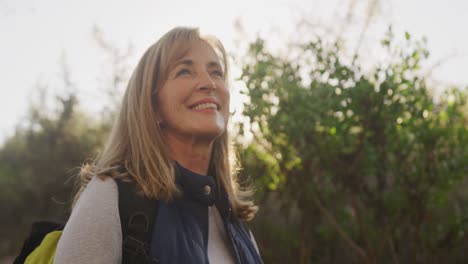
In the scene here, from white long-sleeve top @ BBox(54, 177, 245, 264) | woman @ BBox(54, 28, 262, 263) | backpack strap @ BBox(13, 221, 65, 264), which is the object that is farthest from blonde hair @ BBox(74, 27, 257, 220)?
backpack strap @ BBox(13, 221, 65, 264)

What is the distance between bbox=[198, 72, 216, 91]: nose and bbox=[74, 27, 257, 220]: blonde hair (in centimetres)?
16

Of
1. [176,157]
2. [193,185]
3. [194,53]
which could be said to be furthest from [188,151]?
[194,53]

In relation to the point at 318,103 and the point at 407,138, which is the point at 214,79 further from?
the point at 407,138

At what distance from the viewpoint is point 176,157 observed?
221 centimetres

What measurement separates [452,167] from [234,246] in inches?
148

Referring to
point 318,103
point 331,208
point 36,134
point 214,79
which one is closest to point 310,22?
point 318,103

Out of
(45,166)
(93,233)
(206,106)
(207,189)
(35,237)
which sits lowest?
(45,166)

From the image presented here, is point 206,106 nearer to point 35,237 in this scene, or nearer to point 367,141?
point 35,237

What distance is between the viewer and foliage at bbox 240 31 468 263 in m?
4.66

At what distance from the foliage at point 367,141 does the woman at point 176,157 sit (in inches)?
93.6

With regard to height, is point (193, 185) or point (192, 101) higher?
point (192, 101)

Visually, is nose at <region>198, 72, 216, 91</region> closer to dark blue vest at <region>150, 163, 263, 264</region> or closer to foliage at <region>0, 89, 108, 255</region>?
dark blue vest at <region>150, 163, 263, 264</region>

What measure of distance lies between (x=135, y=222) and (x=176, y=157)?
58 cm

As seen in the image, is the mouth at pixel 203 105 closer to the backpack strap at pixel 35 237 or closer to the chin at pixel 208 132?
the chin at pixel 208 132
